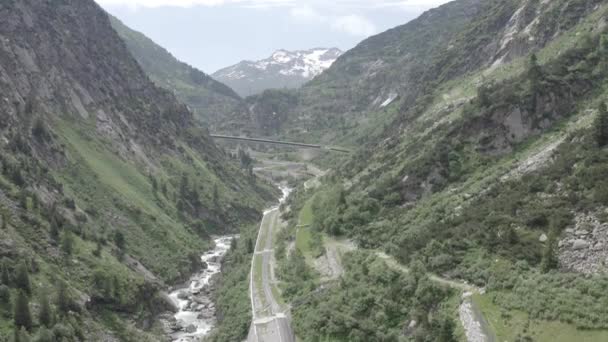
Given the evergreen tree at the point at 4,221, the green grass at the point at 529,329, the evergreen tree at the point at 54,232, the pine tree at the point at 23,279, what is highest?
the evergreen tree at the point at 4,221

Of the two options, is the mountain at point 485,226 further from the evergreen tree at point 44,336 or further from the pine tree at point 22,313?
the pine tree at point 22,313

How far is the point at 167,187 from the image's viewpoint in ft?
476

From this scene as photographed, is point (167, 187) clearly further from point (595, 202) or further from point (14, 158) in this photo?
point (595, 202)

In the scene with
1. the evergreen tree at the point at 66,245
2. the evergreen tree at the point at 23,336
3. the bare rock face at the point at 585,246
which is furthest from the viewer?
the evergreen tree at the point at 66,245

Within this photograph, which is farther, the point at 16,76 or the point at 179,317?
the point at 16,76

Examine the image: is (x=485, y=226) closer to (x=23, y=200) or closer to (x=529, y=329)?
(x=529, y=329)

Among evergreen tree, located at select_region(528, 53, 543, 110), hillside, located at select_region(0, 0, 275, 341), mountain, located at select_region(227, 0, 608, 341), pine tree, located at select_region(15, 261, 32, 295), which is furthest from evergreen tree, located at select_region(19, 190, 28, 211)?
evergreen tree, located at select_region(528, 53, 543, 110)

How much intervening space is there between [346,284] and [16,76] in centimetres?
8958

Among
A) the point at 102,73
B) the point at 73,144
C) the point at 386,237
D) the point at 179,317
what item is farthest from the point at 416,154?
the point at 102,73

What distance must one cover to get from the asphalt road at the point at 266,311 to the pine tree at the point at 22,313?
23821 mm

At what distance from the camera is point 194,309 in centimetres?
9400

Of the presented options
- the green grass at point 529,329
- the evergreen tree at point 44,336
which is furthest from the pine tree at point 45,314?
the green grass at point 529,329

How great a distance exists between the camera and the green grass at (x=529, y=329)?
4153 cm

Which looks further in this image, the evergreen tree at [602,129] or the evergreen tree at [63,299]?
the evergreen tree at [63,299]
